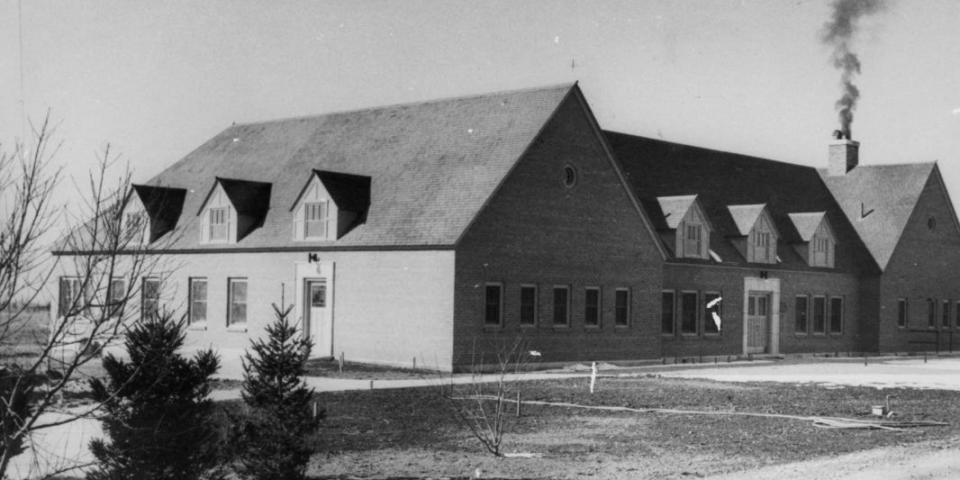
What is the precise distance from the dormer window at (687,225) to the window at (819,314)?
846 cm

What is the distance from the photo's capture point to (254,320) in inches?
1447

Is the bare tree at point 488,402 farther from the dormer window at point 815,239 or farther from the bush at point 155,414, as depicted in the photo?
the dormer window at point 815,239

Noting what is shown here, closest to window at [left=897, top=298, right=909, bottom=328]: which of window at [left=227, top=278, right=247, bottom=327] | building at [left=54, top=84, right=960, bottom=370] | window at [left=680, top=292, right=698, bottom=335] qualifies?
building at [left=54, top=84, right=960, bottom=370]

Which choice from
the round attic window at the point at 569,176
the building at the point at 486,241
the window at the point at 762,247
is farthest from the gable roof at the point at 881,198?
the round attic window at the point at 569,176

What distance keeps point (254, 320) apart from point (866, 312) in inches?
1073

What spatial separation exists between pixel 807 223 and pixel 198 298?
24.6 metres

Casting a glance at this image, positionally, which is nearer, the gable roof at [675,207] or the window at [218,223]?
the window at [218,223]

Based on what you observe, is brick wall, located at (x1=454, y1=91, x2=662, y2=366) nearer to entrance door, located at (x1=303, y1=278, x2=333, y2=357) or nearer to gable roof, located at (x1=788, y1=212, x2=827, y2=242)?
entrance door, located at (x1=303, y1=278, x2=333, y2=357)

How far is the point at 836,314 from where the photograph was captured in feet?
161

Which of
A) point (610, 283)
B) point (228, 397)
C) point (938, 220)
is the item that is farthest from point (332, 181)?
point (938, 220)

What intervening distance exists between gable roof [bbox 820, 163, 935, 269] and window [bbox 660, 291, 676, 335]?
1392 cm

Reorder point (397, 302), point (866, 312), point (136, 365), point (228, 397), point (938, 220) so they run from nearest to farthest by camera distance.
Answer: point (136, 365) < point (228, 397) < point (397, 302) < point (866, 312) < point (938, 220)

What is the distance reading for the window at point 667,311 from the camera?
40.0m

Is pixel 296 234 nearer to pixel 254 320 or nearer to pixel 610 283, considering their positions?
pixel 254 320
